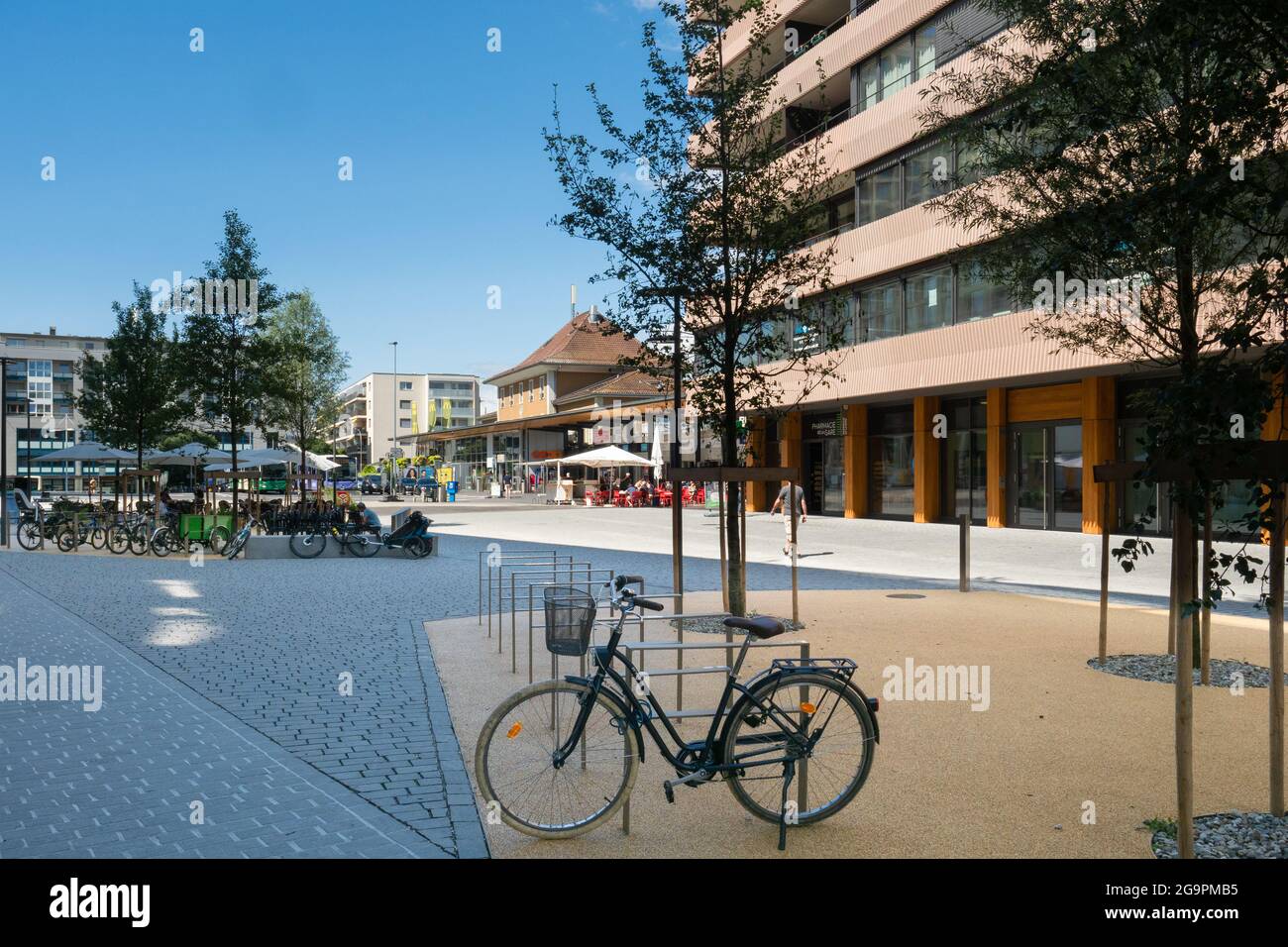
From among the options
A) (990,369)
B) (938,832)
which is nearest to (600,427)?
(990,369)

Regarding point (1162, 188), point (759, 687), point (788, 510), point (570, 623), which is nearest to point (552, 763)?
point (570, 623)

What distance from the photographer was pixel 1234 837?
4.41 m

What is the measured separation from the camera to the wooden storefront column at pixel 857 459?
33219mm

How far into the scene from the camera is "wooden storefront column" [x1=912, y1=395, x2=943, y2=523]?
1177 inches

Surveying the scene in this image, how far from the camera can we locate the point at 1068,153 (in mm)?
8836

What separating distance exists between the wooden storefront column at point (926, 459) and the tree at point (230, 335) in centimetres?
1771

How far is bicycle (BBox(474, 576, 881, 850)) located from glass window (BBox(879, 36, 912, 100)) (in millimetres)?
27427

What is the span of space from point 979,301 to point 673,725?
76.8 feet
